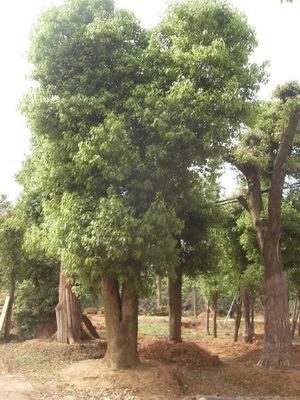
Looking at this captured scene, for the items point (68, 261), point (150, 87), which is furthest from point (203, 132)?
point (68, 261)

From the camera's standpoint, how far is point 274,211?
11.9 meters

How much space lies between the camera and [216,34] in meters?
10.2

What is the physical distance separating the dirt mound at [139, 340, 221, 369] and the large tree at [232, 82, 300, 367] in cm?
162

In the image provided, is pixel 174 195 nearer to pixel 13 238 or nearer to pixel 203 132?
pixel 203 132

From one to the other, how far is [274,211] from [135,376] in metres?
6.38

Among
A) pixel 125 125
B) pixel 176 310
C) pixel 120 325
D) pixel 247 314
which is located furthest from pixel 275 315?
pixel 247 314

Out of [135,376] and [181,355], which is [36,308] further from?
[135,376]

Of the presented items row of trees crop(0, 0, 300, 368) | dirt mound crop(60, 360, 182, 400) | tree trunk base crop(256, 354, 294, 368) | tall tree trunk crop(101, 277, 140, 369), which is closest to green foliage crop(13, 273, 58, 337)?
row of trees crop(0, 0, 300, 368)

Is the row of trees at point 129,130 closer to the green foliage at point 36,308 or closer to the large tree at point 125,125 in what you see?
the large tree at point 125,125

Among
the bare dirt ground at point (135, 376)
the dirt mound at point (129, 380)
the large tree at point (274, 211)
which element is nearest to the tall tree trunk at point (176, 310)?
the bare dirt ground at point (135, 376)

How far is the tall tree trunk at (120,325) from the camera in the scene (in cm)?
975

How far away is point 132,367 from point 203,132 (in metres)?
6.24

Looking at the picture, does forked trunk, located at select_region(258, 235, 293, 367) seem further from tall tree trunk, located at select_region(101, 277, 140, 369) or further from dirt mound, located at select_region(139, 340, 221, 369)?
tall tree trunk, located at select_region(101, 277, 140, 369)

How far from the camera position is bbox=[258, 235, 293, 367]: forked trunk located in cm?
1116
